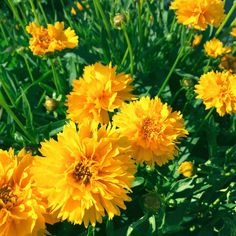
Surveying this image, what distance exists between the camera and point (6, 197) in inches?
37.4

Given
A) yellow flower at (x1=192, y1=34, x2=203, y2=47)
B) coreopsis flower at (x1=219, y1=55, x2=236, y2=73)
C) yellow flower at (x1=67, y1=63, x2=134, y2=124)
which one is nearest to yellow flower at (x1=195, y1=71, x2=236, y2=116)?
yellow flower at (x1=67, y1=63, x2=134, y2=124)

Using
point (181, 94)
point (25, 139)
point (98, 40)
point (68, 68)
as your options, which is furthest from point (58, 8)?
point (25, 139)

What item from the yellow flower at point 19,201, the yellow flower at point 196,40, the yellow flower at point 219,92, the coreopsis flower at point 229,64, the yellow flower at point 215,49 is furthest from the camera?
the yellow flower at point 196,40

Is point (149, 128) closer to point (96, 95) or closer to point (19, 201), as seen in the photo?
Answer: point (96, 95)

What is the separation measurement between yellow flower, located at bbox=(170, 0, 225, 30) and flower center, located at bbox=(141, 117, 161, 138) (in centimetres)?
58

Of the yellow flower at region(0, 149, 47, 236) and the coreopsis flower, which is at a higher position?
the yellow flower at region(0, 149, 47, 236)

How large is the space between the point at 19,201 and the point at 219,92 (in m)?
0.85

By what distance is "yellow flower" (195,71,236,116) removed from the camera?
1.39m

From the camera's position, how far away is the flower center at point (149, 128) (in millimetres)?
1183

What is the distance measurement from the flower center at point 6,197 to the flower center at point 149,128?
0.46 meters

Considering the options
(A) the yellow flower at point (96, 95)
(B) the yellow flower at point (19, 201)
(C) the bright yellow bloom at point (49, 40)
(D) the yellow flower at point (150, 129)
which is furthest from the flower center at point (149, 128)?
(C) the bright yellow bloom at point (49, 40)

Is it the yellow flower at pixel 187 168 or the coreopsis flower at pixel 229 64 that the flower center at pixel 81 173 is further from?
the coreopsis flower at pixel 229 64

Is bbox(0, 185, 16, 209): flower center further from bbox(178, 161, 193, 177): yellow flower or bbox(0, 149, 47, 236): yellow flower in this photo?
bbox(178, 161, 193, 177): yellow flower

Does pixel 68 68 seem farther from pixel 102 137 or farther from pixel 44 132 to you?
pixel 102 137
